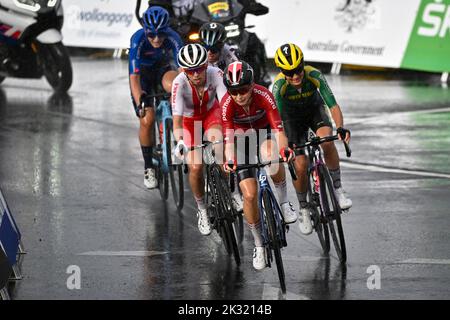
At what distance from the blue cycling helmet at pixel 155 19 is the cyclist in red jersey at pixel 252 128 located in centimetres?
317

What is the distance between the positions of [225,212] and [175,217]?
1734mm

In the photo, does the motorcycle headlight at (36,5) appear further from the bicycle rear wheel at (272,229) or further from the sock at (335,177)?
the bicycle rear wheel at (272,229)

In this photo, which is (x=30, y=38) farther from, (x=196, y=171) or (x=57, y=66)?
(x=196, y=171)

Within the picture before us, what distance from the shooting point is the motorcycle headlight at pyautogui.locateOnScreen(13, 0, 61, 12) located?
20891mm

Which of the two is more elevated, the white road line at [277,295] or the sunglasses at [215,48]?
the sunglasses at [215,48]

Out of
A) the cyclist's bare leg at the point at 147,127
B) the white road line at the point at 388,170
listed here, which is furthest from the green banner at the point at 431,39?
the cyclist's bare leg at the point at 147,127

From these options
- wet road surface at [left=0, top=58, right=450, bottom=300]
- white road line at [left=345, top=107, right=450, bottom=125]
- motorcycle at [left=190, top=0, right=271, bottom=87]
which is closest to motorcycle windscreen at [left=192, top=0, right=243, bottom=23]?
motorcycle at [left=190, top=0, right=271, bottom=87]

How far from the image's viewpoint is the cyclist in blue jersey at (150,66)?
13.4 m

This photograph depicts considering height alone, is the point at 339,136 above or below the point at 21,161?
above

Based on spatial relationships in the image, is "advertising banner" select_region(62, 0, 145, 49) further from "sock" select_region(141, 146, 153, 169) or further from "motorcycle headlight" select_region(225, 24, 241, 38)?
"sock" select_region(141, 146, 153, 169)

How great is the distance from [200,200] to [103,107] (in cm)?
969
